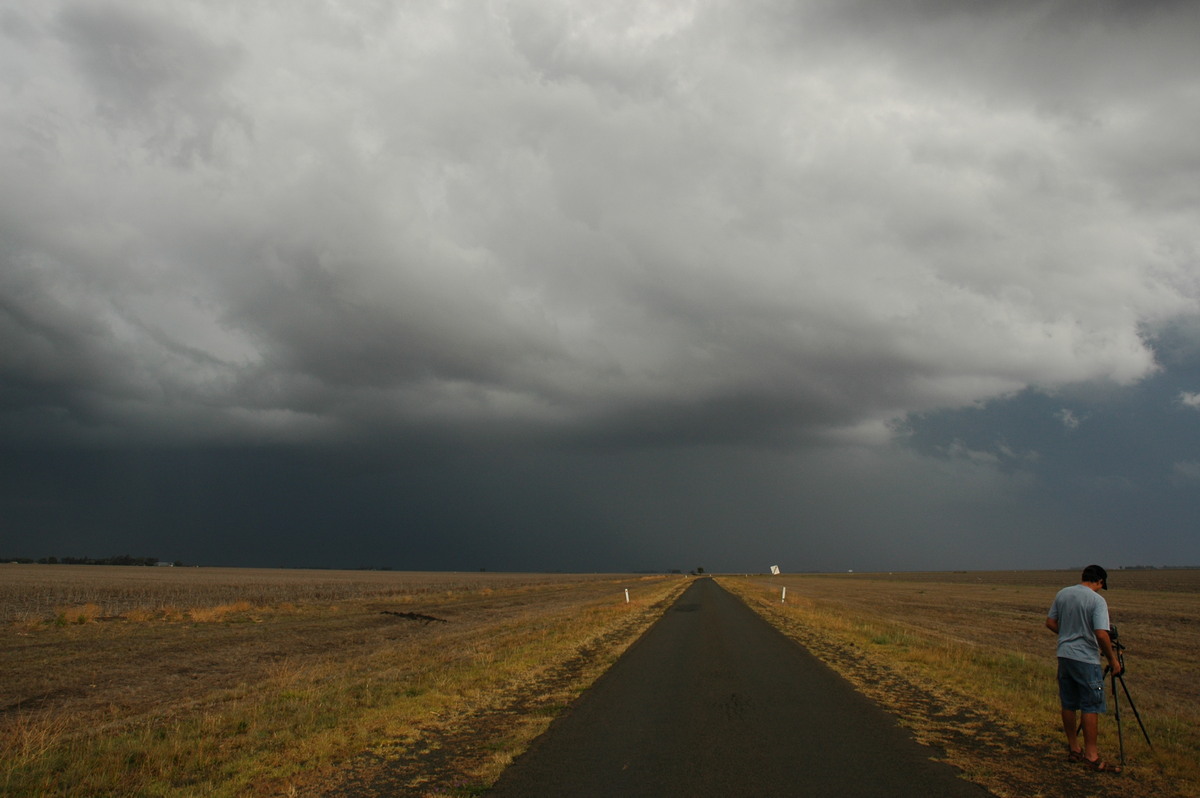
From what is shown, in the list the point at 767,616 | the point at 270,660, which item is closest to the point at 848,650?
the point at 767,616

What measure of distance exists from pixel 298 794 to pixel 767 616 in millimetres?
29924

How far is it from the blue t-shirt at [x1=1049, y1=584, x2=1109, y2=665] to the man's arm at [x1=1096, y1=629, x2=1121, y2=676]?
0.05 meters

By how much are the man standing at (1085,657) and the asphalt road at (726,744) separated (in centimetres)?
184

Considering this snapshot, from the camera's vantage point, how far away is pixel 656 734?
10.0 metres

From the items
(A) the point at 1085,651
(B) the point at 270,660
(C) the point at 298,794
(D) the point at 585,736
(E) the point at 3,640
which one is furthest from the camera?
(E) the point at 3,640

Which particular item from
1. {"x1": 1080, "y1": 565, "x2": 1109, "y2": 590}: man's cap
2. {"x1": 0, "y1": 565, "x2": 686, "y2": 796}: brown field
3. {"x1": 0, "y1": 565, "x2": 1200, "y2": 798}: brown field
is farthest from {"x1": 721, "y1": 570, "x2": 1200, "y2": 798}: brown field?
{"x1": 0, "y1": 565, "x2": 686, "y2": 796}: brown field

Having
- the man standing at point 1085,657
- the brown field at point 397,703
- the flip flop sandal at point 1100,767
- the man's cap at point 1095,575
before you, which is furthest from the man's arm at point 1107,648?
the brown field at point 397,703

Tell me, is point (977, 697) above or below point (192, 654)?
above

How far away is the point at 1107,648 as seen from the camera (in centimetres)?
839

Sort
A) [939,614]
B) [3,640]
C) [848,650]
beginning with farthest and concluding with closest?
[939,614], [3,640], [848,650]

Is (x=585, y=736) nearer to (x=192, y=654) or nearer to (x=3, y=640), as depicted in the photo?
(x=192, y=654)

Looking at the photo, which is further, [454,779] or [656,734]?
[656,734]

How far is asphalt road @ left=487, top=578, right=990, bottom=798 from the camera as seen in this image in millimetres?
7574

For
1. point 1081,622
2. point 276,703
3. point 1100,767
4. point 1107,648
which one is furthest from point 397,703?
point 1107,648
